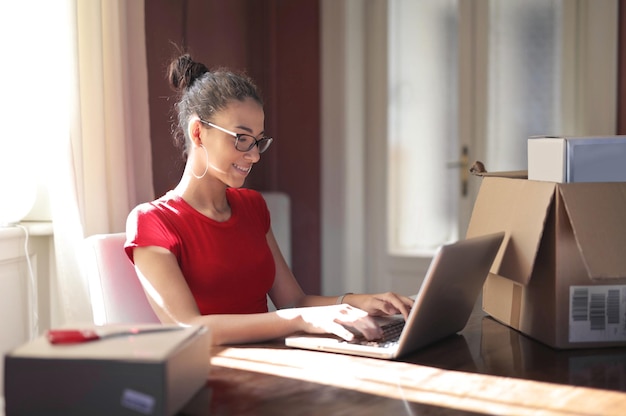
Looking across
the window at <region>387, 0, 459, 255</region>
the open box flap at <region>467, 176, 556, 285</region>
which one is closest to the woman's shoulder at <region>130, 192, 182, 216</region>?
the open box flap at <region>467, 176, 556, 285</region>

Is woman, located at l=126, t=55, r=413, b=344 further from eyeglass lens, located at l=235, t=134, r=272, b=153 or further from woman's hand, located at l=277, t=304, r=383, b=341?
woman's hand, located at l=277, t=304, r=383, b=341

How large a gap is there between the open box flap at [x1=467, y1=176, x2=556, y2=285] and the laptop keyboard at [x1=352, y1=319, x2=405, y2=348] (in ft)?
0.80

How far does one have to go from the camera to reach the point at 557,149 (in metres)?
1.70

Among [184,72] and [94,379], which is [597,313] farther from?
[184,72]

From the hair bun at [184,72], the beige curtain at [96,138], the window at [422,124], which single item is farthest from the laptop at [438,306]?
the window at [422,124]

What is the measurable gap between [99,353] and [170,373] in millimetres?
97

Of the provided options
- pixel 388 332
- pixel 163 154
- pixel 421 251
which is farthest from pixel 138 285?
pixel 421 251

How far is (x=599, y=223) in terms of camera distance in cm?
160

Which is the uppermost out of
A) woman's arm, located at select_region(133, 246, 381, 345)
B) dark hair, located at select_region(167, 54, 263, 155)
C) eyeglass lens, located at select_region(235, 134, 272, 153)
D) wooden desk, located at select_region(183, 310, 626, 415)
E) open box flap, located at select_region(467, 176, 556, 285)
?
dark hair, located at select_region(167, 54, 263, 155)

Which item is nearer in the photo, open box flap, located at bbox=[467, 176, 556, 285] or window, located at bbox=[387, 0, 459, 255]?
open box flap, located at bbox=[467, 176, 556, 285]

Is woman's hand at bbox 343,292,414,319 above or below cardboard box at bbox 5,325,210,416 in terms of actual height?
below

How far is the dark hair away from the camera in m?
2.15

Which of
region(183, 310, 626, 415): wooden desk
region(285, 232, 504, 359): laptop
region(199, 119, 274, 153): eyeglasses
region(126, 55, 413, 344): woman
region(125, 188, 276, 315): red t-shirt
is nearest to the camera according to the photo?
region(183, 310, 626, 415): wooden desk

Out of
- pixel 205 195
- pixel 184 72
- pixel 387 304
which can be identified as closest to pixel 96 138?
pixel 184 72
